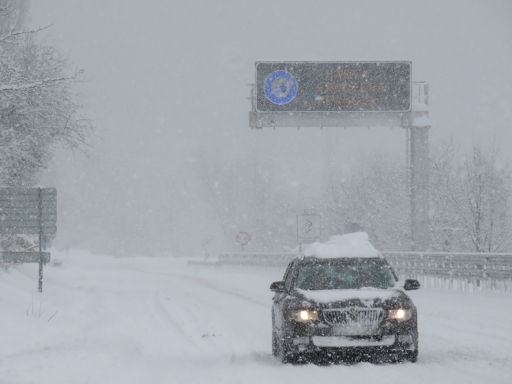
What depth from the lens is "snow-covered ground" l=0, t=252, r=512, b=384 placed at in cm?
805

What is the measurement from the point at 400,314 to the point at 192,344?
355 cm

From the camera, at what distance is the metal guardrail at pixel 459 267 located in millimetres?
21656

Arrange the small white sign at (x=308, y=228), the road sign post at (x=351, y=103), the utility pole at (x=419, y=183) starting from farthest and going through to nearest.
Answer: the road sign post at (x=351, y=103) → the utility pole at (x=419, y=183) → the small white sign at (x=308, y=228)

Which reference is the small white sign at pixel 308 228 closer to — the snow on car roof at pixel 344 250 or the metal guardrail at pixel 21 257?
the metal guardrail at pixel 21 257

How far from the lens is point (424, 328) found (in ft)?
44.2

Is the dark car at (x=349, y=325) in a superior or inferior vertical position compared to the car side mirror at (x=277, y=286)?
inferior

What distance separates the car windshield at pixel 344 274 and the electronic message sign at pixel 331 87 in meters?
23.5

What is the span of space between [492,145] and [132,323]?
23.1m

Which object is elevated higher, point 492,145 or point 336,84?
point 336,84

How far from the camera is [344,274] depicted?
32.4ft

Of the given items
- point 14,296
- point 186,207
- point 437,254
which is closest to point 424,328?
point 14,296

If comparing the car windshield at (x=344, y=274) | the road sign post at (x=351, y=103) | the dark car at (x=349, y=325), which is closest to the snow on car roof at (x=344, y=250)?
the car windshield at (x=344, y=274)

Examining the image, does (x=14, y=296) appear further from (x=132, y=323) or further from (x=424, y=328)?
(x=424, y=328)

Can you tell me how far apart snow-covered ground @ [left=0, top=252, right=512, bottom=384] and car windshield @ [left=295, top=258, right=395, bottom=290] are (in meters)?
1.03
